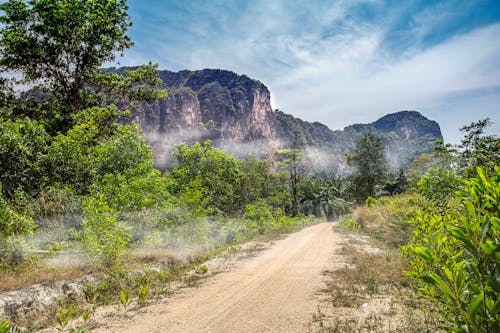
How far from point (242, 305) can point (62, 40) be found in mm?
14064

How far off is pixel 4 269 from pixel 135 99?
37.1 ft

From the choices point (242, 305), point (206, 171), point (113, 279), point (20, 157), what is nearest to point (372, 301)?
point (242, 305)

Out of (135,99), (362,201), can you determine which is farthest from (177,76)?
(135,99)

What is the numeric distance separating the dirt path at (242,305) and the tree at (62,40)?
11.9m

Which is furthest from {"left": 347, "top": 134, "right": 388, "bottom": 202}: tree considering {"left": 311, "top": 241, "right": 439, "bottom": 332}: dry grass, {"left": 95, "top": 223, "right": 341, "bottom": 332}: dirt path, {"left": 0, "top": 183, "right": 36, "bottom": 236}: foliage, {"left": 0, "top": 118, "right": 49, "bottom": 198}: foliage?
{"left": 0, "top": 183, "right": 36, "bottom": 236}: foliage

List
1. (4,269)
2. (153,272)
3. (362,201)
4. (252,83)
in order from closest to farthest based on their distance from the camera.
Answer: (4,269), (153,272), (362,201), (252,83)

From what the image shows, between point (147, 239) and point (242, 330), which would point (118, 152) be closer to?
point (147, 239)

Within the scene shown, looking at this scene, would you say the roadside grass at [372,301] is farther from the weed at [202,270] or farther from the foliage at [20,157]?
the foliage at [20,157]

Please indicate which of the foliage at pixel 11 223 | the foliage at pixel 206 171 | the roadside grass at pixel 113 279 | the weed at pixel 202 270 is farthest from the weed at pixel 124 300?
the foliage at pixel 206 171

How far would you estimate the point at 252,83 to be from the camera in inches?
6093

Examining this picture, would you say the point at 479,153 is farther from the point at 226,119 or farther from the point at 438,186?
the point at 226,119

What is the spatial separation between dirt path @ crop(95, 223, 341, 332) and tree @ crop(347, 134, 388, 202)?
30.0 meters

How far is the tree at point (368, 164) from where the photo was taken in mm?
35094

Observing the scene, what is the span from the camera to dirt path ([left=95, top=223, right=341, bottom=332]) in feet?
14.5
